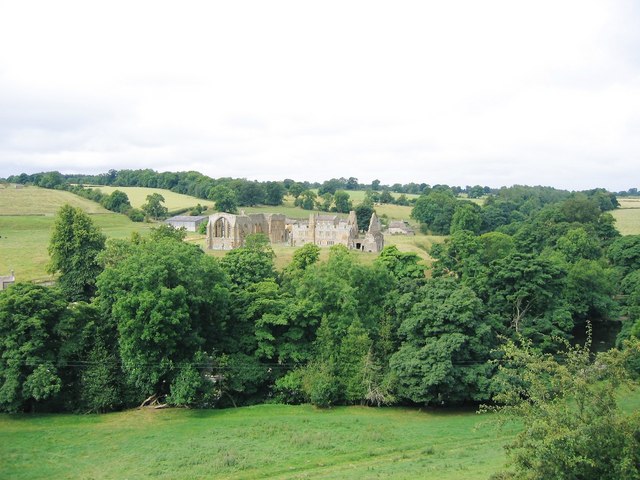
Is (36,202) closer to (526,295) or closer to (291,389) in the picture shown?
(291,389)

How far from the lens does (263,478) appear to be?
74.2 ft

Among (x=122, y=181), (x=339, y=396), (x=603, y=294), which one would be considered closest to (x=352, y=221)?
(x=603, y=294)

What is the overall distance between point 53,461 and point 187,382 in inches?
326

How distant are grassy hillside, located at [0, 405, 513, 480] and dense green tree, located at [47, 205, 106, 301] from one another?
19047mm

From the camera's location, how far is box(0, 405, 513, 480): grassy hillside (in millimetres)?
23219

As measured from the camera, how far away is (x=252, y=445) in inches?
1036

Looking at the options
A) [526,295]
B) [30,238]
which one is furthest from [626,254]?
[30,238]

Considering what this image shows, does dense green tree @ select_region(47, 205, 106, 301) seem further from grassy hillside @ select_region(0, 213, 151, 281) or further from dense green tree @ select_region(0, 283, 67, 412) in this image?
dense green tree @ select_region(0, 283, 67, 412)

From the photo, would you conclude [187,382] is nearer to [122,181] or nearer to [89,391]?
[89,391]

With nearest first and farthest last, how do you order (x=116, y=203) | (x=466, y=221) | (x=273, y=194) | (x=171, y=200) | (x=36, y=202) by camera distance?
(x=36, y=202)
(x=466, y=221)
(x=116, y=203)
(x=171, y=200)
(x=273, y=194)

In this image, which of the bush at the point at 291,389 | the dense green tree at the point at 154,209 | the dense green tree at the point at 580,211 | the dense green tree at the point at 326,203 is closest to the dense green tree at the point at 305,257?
the bush at the point at 291,389

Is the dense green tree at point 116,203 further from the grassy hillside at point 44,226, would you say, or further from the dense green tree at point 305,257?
the dense green tree at point 305,257

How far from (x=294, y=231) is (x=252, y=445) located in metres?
70.0

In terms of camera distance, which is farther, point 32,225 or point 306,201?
point 306,201
